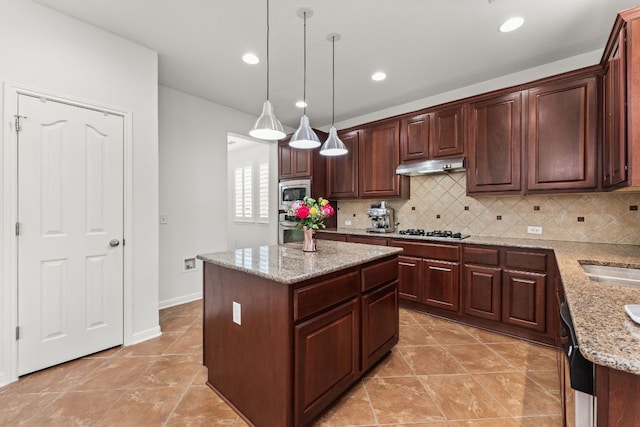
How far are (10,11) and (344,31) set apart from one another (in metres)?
2.48

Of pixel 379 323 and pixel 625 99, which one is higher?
pixel 625 99

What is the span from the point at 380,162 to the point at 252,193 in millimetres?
3219

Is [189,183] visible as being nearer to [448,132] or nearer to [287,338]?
[287,338]

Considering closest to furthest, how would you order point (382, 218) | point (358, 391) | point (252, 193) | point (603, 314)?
point (603, 314), point (358, 391), point (382, 218), point (252, 193)

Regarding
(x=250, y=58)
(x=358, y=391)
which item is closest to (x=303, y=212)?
(x=358, y=391)

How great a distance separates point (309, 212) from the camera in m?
2.06

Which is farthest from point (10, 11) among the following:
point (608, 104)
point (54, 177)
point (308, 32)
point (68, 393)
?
point (608, 104)

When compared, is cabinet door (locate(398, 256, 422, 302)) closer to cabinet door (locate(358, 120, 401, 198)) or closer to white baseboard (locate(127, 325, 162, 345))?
cabinet door (locate(358, 120, 401, 198))

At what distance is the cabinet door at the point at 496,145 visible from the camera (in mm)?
2869

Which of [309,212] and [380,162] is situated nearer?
[309,212]

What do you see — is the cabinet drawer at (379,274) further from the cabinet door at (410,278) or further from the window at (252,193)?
the window at (252,193)

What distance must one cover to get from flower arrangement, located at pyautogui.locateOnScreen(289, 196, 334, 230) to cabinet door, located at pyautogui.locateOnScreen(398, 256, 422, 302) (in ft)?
5.42

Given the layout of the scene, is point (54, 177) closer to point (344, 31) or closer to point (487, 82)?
point (344, 31)

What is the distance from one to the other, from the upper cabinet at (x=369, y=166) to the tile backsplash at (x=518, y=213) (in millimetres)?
331
